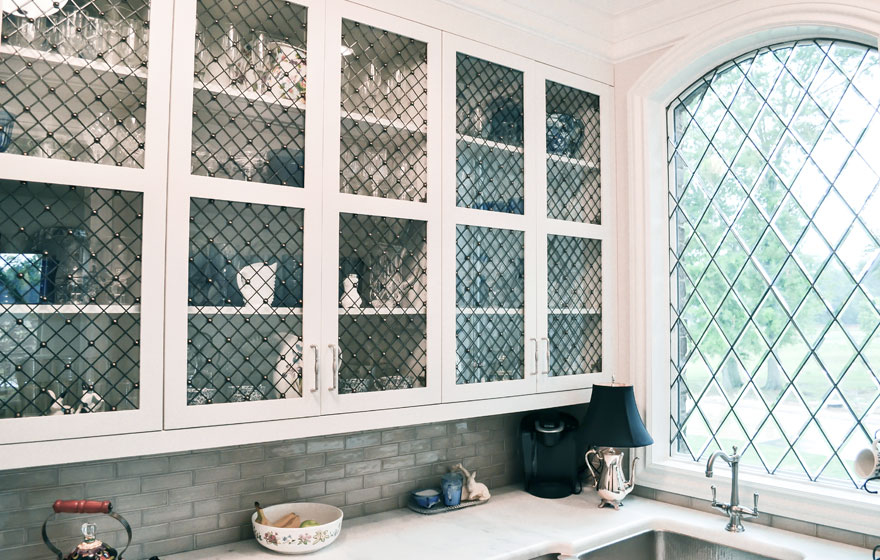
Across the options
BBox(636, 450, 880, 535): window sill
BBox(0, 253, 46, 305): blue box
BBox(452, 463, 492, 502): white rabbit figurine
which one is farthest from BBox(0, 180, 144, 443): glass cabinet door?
BBox(636, 450, 880, 535): window sill

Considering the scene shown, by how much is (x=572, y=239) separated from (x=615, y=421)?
2.31 feet

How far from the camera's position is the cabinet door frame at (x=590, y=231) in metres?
2.39

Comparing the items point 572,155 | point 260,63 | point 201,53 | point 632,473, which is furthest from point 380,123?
point 632,473

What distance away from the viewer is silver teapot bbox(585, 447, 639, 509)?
92.3 inches

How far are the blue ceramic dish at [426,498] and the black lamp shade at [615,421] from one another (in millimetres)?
582

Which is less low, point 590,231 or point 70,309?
point 590,231

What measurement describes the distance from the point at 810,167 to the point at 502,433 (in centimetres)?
150

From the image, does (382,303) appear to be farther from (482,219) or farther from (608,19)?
(608,19)

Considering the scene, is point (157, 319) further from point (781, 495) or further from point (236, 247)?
point (781, 495)

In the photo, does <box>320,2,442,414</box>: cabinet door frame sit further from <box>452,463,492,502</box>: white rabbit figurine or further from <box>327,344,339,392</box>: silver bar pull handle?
<box>452,463,492,502</box>: white rabbit figurine

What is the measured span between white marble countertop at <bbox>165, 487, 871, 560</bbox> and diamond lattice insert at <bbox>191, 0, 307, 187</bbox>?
109 centimetres

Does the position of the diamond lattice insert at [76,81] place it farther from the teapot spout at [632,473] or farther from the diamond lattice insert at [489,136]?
the teapot spout at [632,473]

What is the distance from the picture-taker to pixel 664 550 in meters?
2.25

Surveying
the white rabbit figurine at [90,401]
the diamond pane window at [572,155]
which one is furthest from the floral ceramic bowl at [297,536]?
the diamond pane window at [572,155]
